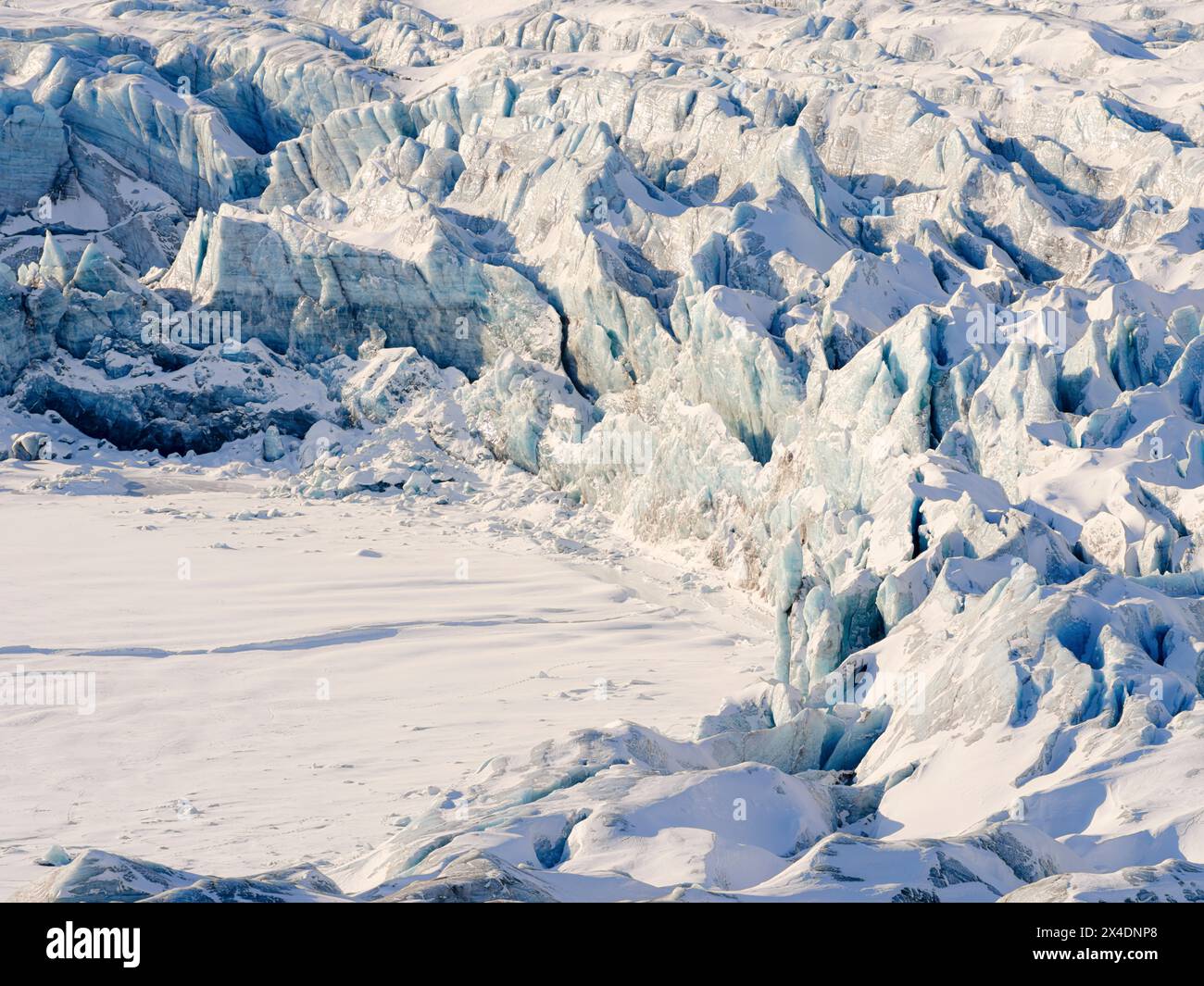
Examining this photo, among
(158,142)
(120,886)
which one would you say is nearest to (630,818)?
(120,886)

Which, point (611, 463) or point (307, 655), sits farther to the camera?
point (611, 463)

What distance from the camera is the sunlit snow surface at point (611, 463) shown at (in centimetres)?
1764

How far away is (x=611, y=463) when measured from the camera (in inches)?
1556

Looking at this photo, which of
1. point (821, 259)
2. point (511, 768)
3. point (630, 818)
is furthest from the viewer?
point (821, 259)

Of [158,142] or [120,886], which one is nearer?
[120,886]

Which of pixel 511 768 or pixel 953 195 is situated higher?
pixel 953 195

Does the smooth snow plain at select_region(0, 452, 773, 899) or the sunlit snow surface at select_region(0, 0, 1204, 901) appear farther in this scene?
the smooth snow plain at select_region(0, 452, 773, 899)

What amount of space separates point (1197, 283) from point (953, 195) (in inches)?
354

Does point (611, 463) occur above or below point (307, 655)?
above

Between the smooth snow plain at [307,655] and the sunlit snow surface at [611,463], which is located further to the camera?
the smooth snow plain at [307,655]

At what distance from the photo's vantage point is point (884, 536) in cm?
2628

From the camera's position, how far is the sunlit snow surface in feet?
57.9
